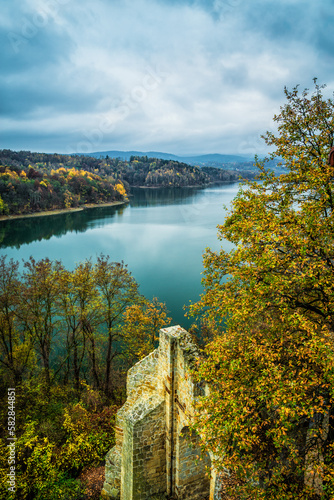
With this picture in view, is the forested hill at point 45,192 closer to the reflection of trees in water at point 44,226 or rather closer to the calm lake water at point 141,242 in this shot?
the reflection of trees in water at point 44,226

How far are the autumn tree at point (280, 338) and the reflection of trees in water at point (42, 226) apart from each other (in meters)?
48.1

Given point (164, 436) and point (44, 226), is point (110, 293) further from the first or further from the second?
point (44, 226)

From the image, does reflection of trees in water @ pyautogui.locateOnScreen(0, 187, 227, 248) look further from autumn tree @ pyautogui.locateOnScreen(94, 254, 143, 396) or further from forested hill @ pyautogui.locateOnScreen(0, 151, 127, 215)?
autumn tree @ pyautogui.locateOnScreen(94, 254, 143, 396)

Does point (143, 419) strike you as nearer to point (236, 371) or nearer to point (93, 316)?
point (236, 371)

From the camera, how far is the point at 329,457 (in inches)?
213

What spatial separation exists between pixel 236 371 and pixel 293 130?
21.7ft

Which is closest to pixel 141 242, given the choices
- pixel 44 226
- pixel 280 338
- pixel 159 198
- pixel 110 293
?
pixel 44 226

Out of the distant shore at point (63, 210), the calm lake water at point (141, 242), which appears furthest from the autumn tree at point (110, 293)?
the distant shore at point (63, 210)

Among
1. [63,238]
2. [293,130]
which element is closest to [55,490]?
[293,130]

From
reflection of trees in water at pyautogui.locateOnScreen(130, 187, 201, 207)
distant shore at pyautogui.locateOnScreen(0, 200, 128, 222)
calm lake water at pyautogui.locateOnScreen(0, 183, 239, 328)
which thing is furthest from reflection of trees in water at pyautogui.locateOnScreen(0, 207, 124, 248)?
reflection of trees in water at pyautogui.locateOnScreen(130, 187, 201, 207)

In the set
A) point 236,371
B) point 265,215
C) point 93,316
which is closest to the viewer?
point 236,371

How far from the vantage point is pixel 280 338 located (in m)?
6.03

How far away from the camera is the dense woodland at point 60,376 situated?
12.1 metres

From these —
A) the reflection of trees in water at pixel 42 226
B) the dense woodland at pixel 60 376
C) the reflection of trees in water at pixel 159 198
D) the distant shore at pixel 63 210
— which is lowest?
the dense woodland at pixel 60 376
